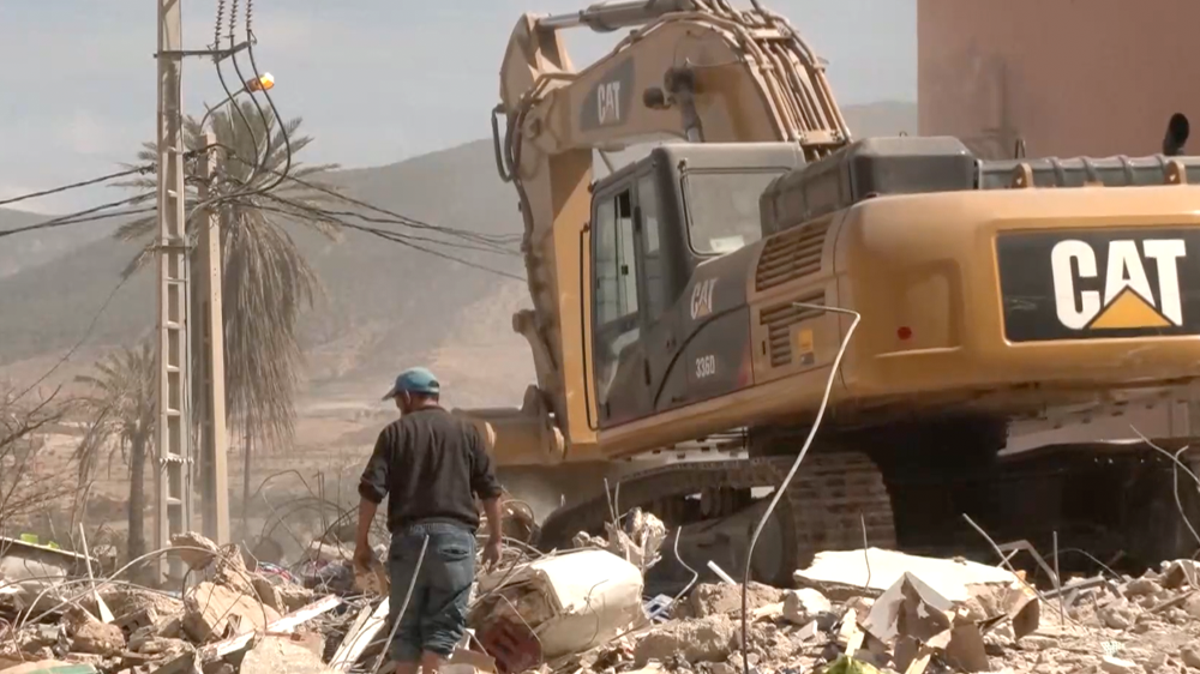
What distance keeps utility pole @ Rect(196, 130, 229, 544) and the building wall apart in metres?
7.55

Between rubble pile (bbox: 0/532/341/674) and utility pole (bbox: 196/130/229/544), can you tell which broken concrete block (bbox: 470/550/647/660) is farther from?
utility pole (bbox: 196/130/229/544)

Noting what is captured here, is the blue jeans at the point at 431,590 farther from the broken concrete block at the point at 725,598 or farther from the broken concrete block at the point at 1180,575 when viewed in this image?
the broken concrete block at the point at 1180,575

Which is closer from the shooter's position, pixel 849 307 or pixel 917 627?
pixel 917 627

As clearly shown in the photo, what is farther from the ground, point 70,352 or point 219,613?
point 70,352

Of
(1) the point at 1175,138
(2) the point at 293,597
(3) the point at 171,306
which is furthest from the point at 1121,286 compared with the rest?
(3) the point at 171,306

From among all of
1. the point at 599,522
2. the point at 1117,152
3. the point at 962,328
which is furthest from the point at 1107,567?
the point at 1117,152

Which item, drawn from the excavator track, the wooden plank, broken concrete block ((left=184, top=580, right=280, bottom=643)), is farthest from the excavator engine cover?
broken concrete block ((left=184, top=580, right=280, bottom=643))

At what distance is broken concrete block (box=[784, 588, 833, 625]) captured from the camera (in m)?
8.83

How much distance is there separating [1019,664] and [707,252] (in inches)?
151

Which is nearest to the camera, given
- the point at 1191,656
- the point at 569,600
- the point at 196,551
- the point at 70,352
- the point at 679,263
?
the point at 1191,656

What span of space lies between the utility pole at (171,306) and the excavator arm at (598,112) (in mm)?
3231

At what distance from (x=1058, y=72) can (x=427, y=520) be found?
42.5ft

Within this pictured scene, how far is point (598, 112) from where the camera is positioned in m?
15.2

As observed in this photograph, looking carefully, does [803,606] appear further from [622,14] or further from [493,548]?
[622,14]
